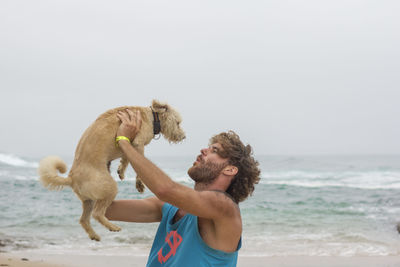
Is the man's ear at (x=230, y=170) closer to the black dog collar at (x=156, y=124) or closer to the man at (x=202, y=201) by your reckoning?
the man at (x=202, y=201)

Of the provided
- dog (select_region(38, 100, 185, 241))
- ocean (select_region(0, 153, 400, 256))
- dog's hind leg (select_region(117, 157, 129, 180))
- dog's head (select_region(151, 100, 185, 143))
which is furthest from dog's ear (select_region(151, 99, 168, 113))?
ocean (select_region(0, 153, 400, 256))

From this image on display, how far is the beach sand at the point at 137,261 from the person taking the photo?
7532 millimetres

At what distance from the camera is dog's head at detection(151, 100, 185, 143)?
3070 mm

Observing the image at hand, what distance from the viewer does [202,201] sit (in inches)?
105

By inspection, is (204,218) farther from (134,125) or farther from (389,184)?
(389,184)

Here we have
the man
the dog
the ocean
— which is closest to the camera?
the man

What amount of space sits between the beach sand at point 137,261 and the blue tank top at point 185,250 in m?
4.82

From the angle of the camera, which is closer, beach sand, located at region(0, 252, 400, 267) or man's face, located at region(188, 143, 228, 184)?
man's face, located at region(188, 143, 228, 184)

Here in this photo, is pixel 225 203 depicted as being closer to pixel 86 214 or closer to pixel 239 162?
pixel 239 162

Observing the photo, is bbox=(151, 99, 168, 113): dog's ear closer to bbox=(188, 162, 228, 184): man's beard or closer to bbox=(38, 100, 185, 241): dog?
bbox=(38, 100, 185, 241): dog

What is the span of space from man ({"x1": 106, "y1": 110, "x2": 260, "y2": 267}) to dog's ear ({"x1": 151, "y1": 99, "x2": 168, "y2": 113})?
21 centimetres

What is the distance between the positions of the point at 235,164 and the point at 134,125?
78 centimetres

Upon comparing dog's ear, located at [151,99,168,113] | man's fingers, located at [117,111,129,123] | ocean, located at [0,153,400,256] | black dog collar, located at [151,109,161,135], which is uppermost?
dog's ear, located at [151,99,168,113]

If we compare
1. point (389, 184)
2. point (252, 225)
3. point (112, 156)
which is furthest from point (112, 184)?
point (389, 184)
